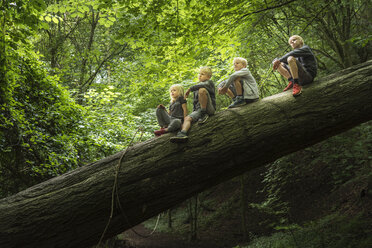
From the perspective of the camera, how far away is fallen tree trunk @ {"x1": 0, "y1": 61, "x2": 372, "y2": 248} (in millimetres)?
3033

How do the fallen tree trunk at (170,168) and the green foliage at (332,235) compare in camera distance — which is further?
the green foliage at (332,235)

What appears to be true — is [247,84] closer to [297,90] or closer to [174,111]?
[297,90]

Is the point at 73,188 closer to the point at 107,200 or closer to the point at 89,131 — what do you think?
the point at 107,200

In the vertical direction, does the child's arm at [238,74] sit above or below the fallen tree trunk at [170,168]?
above

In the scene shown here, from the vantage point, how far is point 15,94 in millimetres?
5605

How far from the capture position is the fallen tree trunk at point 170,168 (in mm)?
3033

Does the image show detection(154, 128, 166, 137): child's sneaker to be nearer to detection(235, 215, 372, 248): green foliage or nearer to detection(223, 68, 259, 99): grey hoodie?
detection(223, 68, 259, 99): grey hoodie

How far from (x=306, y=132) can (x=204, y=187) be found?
1.58 meters

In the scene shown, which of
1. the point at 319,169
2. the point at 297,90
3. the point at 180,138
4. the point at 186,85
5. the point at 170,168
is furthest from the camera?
the point at 186,85

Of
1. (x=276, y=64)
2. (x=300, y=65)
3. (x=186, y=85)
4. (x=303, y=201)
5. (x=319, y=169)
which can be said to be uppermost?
(x=186, y=85)

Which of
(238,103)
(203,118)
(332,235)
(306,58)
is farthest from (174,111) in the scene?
(332,235)

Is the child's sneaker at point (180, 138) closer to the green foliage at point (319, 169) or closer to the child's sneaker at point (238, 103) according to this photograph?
the child's sneaker at point (238, 103)

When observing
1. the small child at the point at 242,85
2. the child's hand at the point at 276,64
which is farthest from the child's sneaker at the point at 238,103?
the child's hand at the point at 276,64

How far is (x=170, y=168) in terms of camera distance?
3215 millimetres
